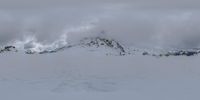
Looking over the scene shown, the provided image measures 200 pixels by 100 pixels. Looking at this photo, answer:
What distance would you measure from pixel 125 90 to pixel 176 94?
38.1 ft

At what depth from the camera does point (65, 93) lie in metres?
108

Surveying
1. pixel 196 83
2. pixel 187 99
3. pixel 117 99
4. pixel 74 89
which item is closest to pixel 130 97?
pixel 117 99

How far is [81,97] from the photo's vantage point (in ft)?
325

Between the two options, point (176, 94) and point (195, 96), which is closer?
point (195, 96)

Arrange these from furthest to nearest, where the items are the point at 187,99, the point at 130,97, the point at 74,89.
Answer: the point at 74,89 → the point at 130,97 → the point at 187,99

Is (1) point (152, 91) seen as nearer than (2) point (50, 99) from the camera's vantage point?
No

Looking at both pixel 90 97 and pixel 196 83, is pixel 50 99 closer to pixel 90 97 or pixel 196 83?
pixel 90 97

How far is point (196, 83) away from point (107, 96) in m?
28.2

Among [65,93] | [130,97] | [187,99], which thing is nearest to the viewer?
[187,99]

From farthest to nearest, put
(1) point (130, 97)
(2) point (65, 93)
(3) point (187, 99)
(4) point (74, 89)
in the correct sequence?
(4) point (74, 89)
(2) point (65, 93)
(1) point (130, 97)
(3) point (187, 99)

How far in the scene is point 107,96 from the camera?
10225cm

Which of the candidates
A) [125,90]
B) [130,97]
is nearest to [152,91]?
[125,90]

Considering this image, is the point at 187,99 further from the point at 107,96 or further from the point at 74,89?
the point at 74,89

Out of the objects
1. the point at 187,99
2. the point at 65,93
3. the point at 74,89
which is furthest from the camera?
the point at 74,89
